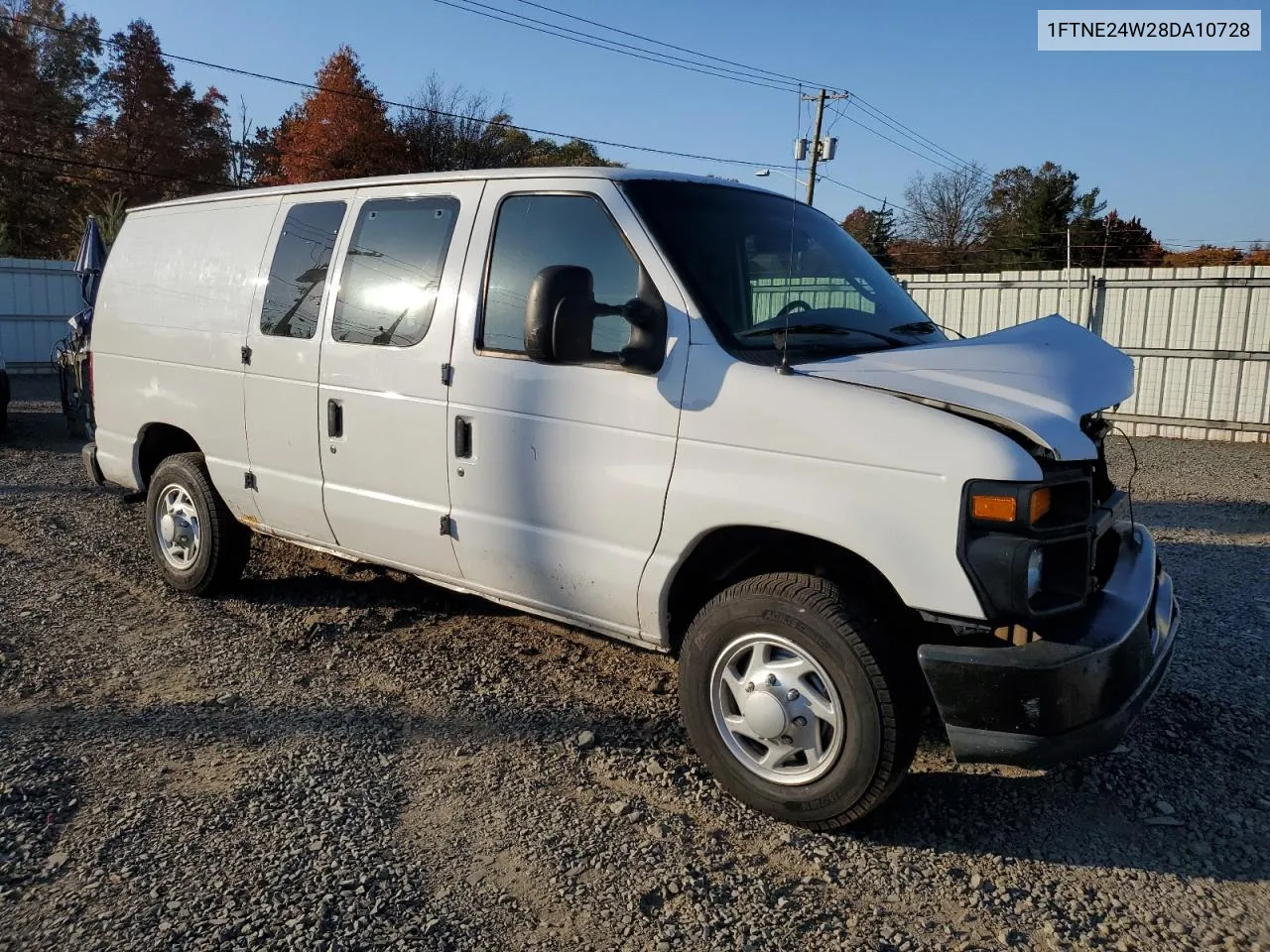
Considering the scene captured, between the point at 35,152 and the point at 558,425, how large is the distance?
38.1 m

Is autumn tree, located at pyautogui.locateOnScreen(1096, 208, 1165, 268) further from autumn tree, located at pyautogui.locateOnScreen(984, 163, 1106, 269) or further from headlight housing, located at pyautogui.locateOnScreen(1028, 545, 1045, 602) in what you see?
headlight housing, located at pyautogui.locateOnScreen(1028, 545, 1045, 602)

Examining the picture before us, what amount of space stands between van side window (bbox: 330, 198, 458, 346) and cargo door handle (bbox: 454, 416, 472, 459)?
0.45m

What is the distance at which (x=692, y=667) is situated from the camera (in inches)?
136

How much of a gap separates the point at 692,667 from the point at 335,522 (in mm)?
2154

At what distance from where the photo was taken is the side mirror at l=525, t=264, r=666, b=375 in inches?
133

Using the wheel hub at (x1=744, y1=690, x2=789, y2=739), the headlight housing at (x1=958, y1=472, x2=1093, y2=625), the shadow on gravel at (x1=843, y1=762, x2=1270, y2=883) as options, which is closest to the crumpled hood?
the headlight housing at (x1=958, y1=472, x2=1093, y2=625)

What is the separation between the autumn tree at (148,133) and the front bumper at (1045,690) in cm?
3645

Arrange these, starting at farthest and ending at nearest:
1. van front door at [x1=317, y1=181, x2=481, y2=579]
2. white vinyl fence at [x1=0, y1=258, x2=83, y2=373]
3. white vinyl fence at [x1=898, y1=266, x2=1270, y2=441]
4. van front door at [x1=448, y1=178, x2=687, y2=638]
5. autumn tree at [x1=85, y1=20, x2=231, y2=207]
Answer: autumn tree at [x1=85, y1=20, x2=231, y2=207], white vinyl fence at [x1=0, y1=258, x2=83, y2=373], white vinyl fence at [x1=898, y1=266, x2=1270, y2=441], van front door at [x1=317, y1=181, x2=481, y2=579], van front door at [x1=448, y1=178, x2=687, y2=638]

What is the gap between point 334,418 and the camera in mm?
4617

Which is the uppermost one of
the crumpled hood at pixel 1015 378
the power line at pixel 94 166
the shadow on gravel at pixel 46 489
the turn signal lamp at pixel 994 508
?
the power line at pixel 94 166

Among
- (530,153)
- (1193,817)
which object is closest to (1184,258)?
(530,153)

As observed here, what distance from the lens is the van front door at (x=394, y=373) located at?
420 centimetres

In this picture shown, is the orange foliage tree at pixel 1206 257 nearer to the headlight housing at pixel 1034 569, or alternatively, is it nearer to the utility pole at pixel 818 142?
the utility pole at pixel 818 142

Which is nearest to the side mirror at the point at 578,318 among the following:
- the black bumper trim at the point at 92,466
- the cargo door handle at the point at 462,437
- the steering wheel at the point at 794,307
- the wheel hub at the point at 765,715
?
the steering wheel at the point at 794,307
